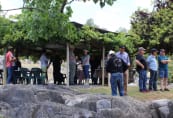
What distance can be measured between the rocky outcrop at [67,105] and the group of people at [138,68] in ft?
4.93

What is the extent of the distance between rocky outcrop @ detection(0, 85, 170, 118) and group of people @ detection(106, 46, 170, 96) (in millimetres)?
1502

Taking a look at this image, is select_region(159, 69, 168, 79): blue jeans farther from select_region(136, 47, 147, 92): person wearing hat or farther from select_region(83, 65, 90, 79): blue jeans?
select_region(83, 65, 90, 79): blue jeans

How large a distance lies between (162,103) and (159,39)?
1620 centimetres

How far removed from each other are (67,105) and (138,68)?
5.10 m

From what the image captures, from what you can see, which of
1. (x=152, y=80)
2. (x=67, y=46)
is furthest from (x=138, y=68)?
(x=67, y=46)

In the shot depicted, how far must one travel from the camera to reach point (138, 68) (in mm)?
15969

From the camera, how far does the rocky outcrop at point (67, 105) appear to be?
10555 millimetres

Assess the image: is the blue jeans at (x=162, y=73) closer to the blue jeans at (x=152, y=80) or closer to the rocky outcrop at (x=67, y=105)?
the blue jeans at (x=152, y=80)

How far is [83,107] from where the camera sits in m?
11.6

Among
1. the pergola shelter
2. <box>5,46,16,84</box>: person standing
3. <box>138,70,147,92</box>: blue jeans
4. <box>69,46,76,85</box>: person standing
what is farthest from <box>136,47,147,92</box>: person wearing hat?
<box>5,46,16,84</box>: person standing

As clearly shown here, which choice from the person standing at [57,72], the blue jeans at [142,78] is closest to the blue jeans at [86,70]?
the person standing at [57,72]

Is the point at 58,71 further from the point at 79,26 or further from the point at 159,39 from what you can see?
the point at 159,39

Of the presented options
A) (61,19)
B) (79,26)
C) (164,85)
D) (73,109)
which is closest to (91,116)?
(73,109)

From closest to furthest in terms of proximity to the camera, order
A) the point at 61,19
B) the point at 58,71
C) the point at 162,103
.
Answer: the point at 61,19
the point at 162,103
the point at 58,71
